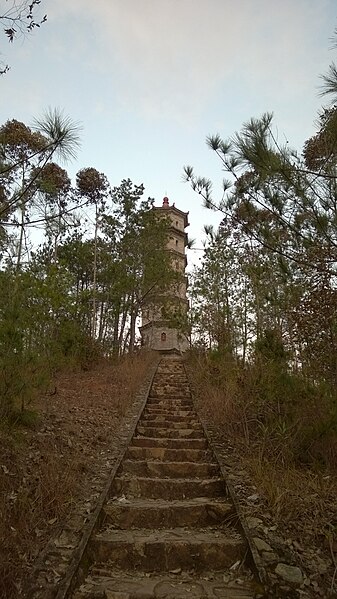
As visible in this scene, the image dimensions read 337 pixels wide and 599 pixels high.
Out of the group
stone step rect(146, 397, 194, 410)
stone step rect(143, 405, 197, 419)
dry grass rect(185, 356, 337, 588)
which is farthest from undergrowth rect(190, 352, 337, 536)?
stone step rect(146, 397, 194, 410)

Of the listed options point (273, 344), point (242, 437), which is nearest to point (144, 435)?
point (242, 437)

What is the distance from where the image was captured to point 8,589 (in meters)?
2.56

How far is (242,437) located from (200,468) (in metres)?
1.02

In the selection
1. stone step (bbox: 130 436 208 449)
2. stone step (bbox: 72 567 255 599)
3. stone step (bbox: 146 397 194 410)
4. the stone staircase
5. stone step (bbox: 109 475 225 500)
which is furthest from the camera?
stone step (bbox: 146 397 194 410)

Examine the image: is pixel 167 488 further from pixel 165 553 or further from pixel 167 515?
pixel 165 553

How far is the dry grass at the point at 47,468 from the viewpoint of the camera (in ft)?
10.0

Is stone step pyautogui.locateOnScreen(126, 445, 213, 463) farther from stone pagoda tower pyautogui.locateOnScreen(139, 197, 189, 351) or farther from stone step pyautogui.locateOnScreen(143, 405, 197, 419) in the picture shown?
stone pagoda tower pyautogui.locateOnScreen(139, 197, 189, 351)

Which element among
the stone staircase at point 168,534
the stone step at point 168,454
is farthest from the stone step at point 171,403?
the stone step at point 168,454

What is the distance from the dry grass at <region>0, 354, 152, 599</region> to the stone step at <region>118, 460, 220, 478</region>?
346 mm

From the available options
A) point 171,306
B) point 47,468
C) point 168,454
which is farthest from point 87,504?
point 171,306

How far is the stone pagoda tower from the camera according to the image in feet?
62.0

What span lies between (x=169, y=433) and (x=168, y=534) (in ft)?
9.23

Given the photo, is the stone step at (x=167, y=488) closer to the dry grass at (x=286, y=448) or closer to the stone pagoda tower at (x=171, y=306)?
the dry grass at (x=286, y=448)

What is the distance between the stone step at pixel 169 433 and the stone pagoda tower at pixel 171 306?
32.0 feet
